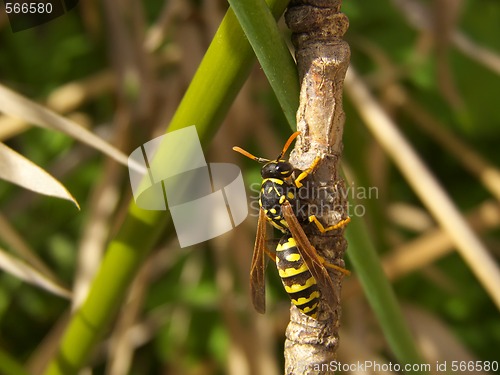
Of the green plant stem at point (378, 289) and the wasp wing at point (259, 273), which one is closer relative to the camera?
the green plant stem at point (378, 289)

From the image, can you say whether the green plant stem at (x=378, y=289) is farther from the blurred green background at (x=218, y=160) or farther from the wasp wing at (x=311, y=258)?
the blurred green background at (x=218, y=160)

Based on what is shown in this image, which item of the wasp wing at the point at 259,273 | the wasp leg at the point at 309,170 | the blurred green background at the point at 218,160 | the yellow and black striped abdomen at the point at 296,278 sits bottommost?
the blurred green background at the point at 218,160

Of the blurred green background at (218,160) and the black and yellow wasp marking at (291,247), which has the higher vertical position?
the black and yellow wasp marking at (291,247)

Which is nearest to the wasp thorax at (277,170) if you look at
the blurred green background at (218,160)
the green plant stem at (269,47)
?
the green plant stem at (269,47)

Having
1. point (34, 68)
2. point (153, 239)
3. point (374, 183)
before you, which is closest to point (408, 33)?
point (374, 183)

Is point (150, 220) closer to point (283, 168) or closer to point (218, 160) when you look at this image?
point (283, 168)

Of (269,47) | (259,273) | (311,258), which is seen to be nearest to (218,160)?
(259,273)

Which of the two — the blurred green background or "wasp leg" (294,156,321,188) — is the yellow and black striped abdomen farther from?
the blurred green background
